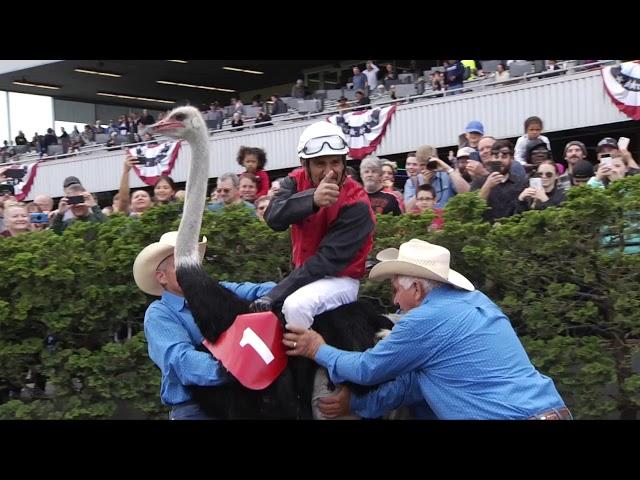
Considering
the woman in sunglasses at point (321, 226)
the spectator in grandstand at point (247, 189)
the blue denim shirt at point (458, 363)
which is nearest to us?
the blue denim shirt at point (458, 363)

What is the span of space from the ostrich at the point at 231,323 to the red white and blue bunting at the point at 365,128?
19386 mm

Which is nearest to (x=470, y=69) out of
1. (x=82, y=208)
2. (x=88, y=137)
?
(x=82, y=208)

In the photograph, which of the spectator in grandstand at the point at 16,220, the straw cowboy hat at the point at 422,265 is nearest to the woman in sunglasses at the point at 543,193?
the straw cowboy hat at the point at 422,265

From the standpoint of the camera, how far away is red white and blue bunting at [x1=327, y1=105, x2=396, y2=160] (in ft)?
78.7

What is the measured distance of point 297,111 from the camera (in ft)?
92.7

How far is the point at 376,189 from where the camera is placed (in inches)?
304

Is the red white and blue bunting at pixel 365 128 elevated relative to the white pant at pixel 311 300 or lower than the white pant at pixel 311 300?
elevated

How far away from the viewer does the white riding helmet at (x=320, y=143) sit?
4.56m

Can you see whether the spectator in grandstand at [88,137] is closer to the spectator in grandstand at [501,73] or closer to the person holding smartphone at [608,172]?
the spectator in grandstand at [501,73]

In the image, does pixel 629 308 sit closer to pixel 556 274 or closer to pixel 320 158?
pixel 556 274

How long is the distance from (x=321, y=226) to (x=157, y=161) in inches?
955

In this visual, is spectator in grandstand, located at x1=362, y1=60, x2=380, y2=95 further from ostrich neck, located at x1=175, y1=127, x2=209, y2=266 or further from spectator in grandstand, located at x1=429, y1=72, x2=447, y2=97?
ostrich neck, located at x1=175, y1=127, x2=209, y2=266

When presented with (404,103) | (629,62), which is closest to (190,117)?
(629,62)

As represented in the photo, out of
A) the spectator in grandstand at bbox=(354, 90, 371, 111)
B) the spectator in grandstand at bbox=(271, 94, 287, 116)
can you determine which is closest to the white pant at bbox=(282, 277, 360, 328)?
the spectator in grandstand at bbox=(354, 90, 371, 111)
